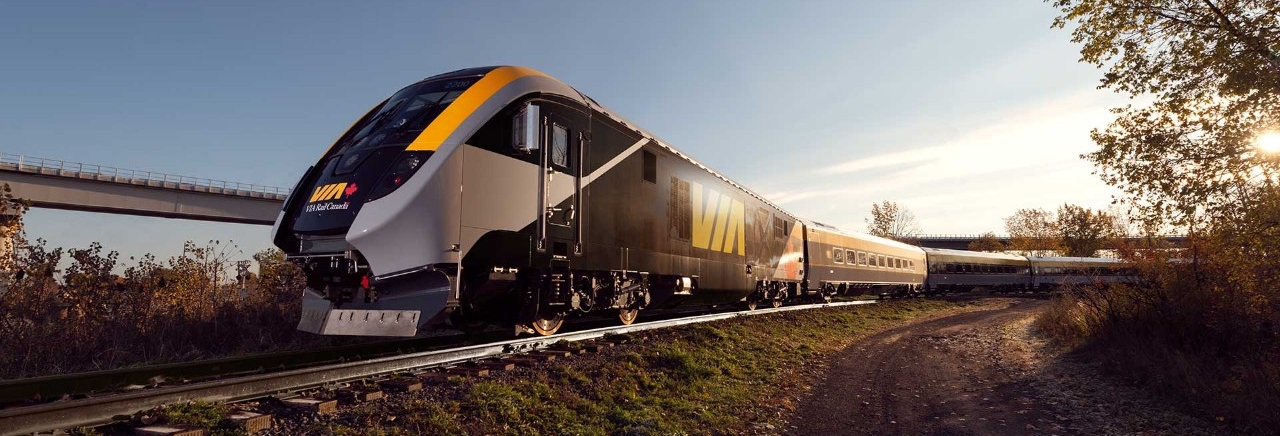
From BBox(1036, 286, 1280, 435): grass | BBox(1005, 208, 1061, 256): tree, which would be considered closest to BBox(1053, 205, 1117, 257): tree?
BBox(1005, 208, 1061, 256): tree

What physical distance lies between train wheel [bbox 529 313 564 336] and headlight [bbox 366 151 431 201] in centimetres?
322

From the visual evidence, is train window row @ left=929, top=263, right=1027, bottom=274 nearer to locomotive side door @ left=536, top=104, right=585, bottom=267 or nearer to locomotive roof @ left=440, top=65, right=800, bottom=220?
locomotive roof @ left=440, top=65, right=800, bottom=220

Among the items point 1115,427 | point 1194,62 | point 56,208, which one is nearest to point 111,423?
point 1115,427

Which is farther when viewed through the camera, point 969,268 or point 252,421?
point 969,268

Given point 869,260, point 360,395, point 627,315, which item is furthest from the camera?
point 869,260

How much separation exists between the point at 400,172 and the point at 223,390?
9.83 feet

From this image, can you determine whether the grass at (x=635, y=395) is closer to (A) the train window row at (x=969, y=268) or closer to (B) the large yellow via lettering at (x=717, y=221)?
(B) the large yellow via lettering at (x=717, y=221)

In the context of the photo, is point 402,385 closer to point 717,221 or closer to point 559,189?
point 559,189

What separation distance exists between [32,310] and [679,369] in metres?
10.1

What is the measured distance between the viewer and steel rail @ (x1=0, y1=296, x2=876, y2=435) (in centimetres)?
432

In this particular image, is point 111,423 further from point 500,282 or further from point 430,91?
point 430,91

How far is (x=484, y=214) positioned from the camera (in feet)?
25.7

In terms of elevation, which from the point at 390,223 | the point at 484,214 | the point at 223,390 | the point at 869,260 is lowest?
the point at 223,390

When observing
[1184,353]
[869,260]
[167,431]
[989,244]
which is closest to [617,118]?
[167,431]
